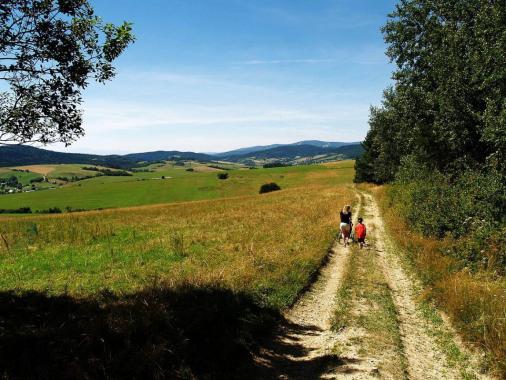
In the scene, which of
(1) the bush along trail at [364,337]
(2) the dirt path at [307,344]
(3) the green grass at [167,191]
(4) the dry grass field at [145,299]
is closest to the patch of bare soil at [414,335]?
(1) the bush along trail at [364,337]

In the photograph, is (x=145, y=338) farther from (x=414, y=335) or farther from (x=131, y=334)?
(x=414, y=335)

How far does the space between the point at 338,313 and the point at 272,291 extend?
2.34m

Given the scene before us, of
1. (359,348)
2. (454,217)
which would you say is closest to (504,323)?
(359,348)

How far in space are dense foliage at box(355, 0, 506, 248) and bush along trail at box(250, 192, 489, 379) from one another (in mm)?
5195

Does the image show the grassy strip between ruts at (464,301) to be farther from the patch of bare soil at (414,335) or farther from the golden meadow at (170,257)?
the golden meadow at (170,257)

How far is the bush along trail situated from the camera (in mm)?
7910

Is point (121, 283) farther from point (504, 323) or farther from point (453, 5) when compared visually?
point (453, 5)

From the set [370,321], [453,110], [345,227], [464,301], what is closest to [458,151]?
[453,110]

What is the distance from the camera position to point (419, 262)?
1562 cm

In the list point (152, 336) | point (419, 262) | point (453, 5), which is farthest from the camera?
point (453, 5)

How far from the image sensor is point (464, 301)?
34.2 feet

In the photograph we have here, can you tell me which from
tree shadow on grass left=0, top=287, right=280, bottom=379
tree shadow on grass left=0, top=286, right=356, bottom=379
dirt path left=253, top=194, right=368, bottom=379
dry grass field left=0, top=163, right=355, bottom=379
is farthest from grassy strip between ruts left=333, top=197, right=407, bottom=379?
tree shadow on grass left=0, top=287, right=280, bottom=379

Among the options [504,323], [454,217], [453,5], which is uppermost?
[453,5]

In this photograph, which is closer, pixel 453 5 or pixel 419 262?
pixel 419 262
